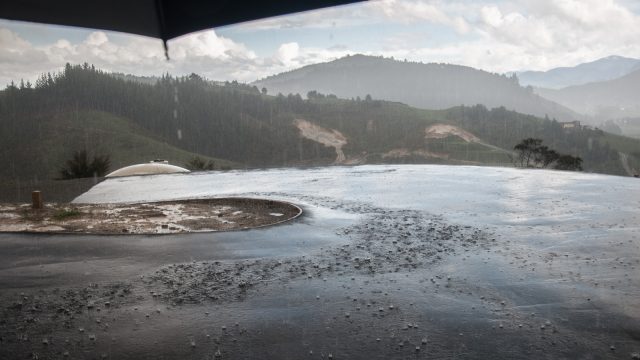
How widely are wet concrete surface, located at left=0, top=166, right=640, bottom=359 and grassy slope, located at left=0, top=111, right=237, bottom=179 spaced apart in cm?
9121

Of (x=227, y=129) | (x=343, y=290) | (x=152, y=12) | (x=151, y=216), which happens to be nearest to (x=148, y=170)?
(x=151, y=216)

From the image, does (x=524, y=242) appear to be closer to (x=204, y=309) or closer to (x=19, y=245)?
(x=204, y=309)

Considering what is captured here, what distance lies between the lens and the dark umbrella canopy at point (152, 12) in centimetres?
472

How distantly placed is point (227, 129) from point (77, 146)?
4036 centimetres

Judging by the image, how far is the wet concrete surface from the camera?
501 centimetres

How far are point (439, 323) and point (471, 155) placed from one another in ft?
370

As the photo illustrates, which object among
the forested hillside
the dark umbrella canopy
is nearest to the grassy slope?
the forested hillside

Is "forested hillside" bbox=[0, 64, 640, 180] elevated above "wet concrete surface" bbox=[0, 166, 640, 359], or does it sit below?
above

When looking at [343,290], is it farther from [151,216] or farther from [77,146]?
[77,146]

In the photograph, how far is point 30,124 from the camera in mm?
109312

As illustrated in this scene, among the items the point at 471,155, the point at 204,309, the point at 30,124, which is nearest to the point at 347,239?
the point at 204,309

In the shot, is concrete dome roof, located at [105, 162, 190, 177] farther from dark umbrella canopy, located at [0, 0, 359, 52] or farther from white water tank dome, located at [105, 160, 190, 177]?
dark umbrella canopy, located at [0, 0, 359, 52]

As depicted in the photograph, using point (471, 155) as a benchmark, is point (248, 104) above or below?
above

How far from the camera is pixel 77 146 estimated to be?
99188 millimetres
